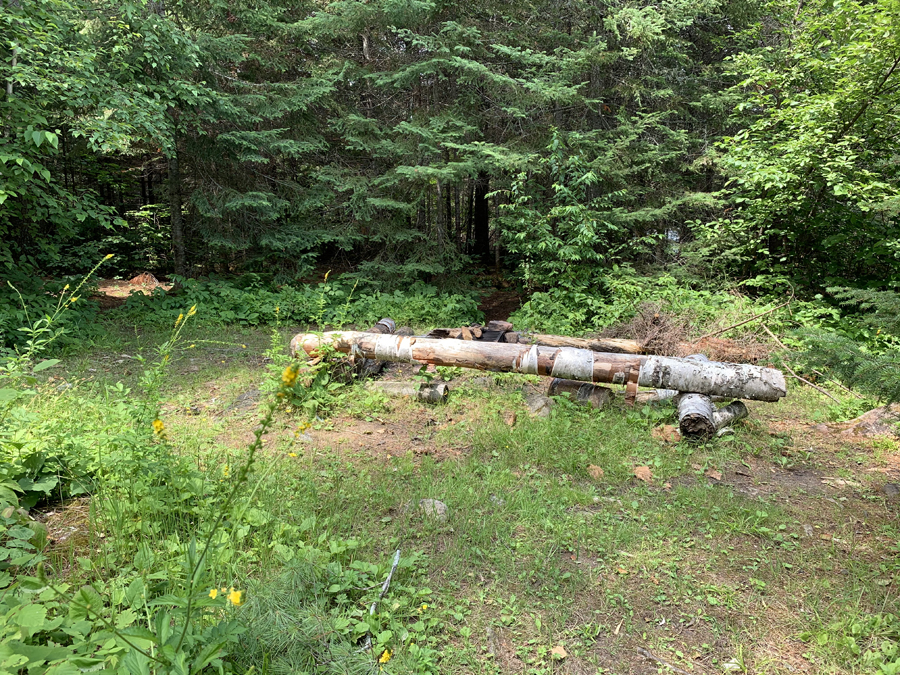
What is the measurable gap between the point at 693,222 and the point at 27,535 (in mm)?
10440

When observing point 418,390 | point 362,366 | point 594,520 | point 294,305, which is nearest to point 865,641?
point 594,520

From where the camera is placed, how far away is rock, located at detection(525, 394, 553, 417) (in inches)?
211

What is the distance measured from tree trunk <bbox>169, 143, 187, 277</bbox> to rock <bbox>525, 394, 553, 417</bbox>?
8.52 meters

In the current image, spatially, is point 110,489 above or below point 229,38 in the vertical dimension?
below

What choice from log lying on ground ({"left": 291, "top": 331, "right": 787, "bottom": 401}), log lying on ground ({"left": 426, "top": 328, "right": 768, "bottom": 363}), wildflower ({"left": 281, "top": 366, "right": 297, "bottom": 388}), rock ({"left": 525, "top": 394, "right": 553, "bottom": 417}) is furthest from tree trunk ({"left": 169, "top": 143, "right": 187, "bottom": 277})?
wildflower ({"left": 281, "top": 366, "right": 297, "bottom": 388})

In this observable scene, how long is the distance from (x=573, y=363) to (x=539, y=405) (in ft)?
2.08

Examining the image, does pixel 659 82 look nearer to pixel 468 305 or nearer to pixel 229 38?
pixel 468 305

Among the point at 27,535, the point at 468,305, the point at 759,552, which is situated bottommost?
the point at 468,305

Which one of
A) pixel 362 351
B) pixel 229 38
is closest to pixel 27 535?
pixel 362 351

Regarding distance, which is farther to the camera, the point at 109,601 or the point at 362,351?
the point at 362,351

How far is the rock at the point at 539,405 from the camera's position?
5.36 meters

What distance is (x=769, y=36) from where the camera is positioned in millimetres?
9758

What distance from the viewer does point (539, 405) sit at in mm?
5480

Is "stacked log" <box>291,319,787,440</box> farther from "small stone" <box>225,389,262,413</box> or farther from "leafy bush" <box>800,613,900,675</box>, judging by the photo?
"leafy bush" <box>800,613,900,675</box>
